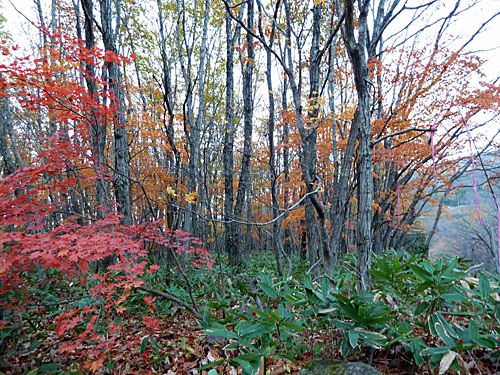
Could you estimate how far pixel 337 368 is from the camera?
4.02 ft

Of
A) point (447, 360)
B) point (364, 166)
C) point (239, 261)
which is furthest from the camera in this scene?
point (239, 261)

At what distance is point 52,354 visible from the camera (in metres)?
2.53

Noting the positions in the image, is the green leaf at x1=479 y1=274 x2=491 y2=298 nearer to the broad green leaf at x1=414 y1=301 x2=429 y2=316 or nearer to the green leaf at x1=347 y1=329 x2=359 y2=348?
the broad green leaf at x1=414 y1=301 x2=429 y2=316

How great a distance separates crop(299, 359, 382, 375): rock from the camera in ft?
3.91

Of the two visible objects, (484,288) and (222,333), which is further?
(484,288)

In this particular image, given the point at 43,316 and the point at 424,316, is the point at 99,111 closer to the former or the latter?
the point at 43,316

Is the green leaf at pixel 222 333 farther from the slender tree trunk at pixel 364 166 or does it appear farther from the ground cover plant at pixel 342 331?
the slender tree trunk at pixel 364 166

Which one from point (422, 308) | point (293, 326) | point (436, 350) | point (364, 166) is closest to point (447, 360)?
point (436, 350)

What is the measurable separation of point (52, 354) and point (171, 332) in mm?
1271

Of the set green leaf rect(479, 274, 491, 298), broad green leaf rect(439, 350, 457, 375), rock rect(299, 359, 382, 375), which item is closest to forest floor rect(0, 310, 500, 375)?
rock rect(299, 359, 382, 375)

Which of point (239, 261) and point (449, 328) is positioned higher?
point (449, 328)

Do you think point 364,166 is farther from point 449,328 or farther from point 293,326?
point 293,326

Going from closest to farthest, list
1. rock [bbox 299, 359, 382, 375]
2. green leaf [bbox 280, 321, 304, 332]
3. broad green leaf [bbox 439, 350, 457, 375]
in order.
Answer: broad green leaf [bbox 439, 350, 457, 375] → green leaf [bbox 280, 321, 304, 332] → rock [bbox 299, 359, 382, 375]

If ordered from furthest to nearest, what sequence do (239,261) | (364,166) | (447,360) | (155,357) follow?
(239,261), (155,357), (364,166), (447,360)
